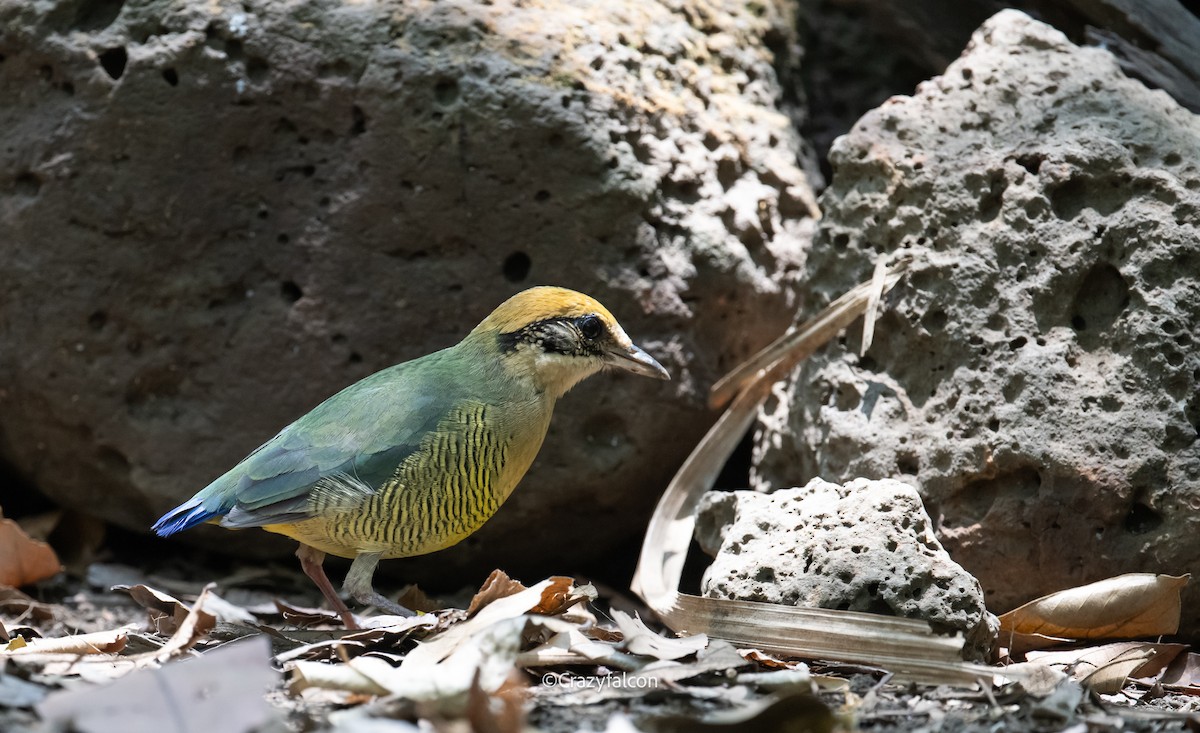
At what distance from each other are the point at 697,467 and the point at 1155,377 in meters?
2.04

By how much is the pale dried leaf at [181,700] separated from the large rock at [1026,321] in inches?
111

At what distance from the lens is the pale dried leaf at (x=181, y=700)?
287 centimetres

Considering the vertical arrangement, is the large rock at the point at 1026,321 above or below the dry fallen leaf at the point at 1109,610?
above

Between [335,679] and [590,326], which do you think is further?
[590,326]

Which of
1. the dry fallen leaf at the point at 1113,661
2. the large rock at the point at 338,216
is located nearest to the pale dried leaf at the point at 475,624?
the large rock at the point at 338,216

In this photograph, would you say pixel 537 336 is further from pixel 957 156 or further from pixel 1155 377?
pixel 1155 377

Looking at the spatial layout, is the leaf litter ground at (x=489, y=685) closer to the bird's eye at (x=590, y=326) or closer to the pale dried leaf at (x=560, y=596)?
the pale dried leaf at (x=560, y=596)

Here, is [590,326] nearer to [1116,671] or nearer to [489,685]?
[489,685]

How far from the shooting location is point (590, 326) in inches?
199

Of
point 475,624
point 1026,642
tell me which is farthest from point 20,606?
point 1026,642

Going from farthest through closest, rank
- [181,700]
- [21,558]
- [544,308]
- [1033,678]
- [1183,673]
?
[21,558]
[544,308]
[1183,673]
[1033,678]
[181,700]

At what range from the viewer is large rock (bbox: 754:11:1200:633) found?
14.8 feet

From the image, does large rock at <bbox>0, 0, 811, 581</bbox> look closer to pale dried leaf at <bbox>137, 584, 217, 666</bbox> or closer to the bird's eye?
the bird's eye

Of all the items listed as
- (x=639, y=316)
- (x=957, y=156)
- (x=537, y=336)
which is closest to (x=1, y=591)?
(x=537, y=336)
